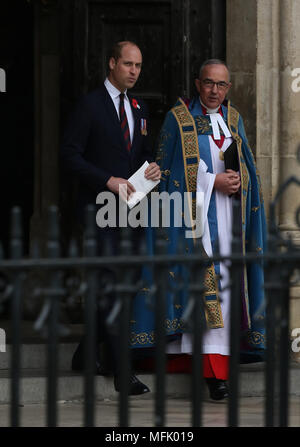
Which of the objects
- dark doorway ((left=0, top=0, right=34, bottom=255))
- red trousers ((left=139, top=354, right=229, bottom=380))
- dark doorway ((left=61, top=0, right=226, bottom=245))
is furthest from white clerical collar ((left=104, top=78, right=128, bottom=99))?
dark doorway ((left=0, top=0, right=34, bottom=255))

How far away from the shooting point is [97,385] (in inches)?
232

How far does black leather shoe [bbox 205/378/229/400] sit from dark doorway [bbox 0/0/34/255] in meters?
2.79

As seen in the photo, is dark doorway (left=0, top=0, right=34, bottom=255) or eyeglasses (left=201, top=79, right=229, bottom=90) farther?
dark doorway (left=0, top=0, right=34, bottom=255)

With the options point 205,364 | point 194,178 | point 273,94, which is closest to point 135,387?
point 205,364

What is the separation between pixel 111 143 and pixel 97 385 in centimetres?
129

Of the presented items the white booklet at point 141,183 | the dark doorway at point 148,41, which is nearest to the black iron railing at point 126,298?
the white booklet at point 141,183

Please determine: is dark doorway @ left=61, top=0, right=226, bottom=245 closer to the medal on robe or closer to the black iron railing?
the medal on robe

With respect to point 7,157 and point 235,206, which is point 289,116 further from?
point 235,206

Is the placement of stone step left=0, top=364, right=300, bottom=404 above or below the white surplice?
below

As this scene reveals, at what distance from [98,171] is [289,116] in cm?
163

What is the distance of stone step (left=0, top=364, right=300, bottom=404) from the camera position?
19.0 feet

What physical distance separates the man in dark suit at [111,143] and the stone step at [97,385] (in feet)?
0.48

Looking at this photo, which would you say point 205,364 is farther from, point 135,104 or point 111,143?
point 135,104

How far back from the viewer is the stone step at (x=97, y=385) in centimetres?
A: 579
